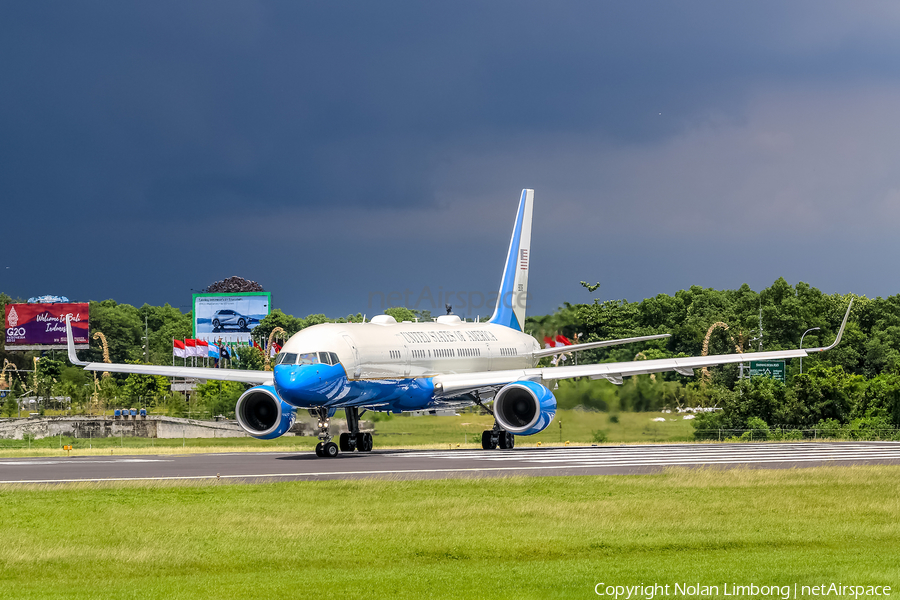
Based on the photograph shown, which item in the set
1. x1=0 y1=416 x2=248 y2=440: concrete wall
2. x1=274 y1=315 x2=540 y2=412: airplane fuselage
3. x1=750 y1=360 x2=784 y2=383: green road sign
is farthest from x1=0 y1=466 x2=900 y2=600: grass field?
x1=0 y1=416 x2=248 y2=440: concrete wall

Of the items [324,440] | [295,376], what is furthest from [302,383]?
[324,440]

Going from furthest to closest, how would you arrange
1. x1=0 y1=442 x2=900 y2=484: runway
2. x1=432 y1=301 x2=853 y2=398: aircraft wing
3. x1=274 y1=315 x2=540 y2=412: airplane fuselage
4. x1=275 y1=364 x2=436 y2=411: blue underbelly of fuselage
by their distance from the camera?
x1=432 y1=301 x2=853 y2=398: aircraft wing → x1=274 y1=315 x2=540 y2=412: airplane fuselage → x1=275 y1=364 x2=436 y2=411: blue underbelly of fuselage → x1=0 y1=442 x2=900 y2=484: runway

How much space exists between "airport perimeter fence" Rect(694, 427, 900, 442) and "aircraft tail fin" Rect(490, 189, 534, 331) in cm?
1148

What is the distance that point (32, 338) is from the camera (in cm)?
15562

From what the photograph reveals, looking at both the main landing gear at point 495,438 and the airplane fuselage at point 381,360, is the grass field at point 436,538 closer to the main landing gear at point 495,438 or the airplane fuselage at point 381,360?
the airplane fuselage at point 381,360

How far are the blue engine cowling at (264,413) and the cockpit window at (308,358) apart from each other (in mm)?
3030

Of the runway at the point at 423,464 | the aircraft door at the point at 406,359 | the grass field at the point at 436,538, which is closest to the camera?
the grass field at the point at 436,538

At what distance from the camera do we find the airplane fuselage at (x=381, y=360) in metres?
37.0

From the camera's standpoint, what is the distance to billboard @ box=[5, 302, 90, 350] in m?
155

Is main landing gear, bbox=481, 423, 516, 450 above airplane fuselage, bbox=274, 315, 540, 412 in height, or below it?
below

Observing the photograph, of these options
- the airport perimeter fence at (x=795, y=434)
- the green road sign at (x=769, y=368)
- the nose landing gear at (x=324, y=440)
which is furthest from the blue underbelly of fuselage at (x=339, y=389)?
the green road sign at (x=769, y=368)

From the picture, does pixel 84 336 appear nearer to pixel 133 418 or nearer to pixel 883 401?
pixel 133 418

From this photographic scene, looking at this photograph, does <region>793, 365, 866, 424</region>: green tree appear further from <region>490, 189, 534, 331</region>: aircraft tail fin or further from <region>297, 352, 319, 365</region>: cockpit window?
<region>297, 352, 319, 365</region>: cockpit window

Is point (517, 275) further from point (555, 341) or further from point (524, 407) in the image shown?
point (524, 407)
